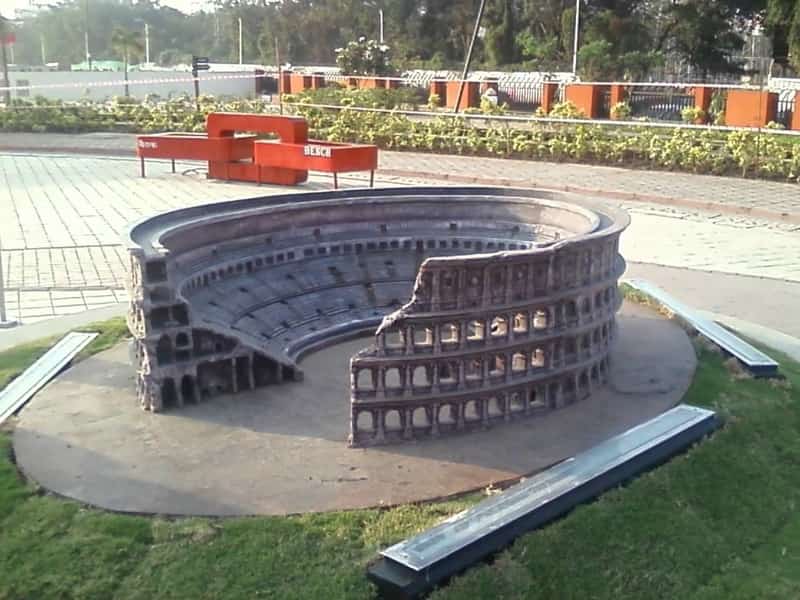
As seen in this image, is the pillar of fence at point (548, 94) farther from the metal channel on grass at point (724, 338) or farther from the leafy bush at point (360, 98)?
the metal channel on grass at point (724, 338)

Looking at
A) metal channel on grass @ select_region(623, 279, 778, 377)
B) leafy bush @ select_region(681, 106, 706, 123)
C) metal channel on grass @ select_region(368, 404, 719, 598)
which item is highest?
leafy bush @ select_region(681, 106, 706, 123)

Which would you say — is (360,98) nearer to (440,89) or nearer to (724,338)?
(440,89)

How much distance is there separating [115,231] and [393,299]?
7461 millimetres

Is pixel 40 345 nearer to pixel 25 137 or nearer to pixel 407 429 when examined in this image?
pixel 407 429

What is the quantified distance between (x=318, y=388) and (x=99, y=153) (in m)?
21.6

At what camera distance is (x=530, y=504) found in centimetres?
526

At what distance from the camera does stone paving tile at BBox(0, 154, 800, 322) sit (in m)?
11.8

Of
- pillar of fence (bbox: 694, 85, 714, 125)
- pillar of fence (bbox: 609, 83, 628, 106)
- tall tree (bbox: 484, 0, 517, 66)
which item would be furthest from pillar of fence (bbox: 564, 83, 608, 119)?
tall tree (bbox: 484, 0, 517, 66)

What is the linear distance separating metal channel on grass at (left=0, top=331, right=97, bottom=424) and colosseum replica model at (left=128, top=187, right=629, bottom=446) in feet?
3.02

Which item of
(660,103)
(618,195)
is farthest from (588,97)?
(618,195)

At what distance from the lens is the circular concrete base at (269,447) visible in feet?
18.8

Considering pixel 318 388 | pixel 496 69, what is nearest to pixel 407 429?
pixel 318 388

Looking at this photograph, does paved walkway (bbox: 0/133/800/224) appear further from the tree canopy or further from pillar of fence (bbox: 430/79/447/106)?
the tree canopy

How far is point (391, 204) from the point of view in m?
9.55
